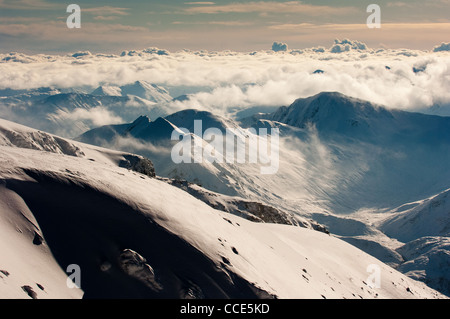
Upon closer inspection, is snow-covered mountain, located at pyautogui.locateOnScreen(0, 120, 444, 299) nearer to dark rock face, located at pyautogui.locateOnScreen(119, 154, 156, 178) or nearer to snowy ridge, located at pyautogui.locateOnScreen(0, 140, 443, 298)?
snowy ridge, located at pyautogui.locateOnScreen(0, 140, 443, 298)

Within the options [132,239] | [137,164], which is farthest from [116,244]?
[137,164]

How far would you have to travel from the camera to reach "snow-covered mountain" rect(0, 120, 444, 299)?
28.8 meters

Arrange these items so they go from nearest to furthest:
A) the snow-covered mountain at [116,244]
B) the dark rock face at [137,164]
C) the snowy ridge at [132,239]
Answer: the snow-covered mountain at [116,244], the snowy ridge at [132,239], the dark rock face at [137,164]

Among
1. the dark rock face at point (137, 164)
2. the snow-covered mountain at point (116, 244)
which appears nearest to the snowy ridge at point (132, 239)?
the snow-covered mountain at point (116, 244)

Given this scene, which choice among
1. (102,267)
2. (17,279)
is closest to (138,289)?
(102,267)

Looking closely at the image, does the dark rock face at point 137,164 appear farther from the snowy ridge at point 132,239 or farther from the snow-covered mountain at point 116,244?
the snowy ridge at point 132,239

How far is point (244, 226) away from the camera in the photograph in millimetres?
52250

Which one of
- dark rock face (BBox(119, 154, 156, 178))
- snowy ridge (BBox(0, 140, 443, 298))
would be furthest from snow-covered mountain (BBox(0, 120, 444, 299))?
dark rock face (BBox(119, 154, 156, 178))

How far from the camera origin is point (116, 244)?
104 feet

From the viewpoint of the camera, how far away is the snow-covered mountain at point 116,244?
94.4 ft

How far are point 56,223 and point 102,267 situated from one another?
4.90 meters

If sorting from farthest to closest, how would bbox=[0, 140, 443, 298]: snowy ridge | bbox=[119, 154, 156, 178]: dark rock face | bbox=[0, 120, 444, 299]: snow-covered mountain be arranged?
bbox=[119, 154, 156, 178]: dark rock face → bbox=[0, 140, 443, 298]: snowy ridge → bbox=[0, 120, 444, 299]: snow-covered mountain
